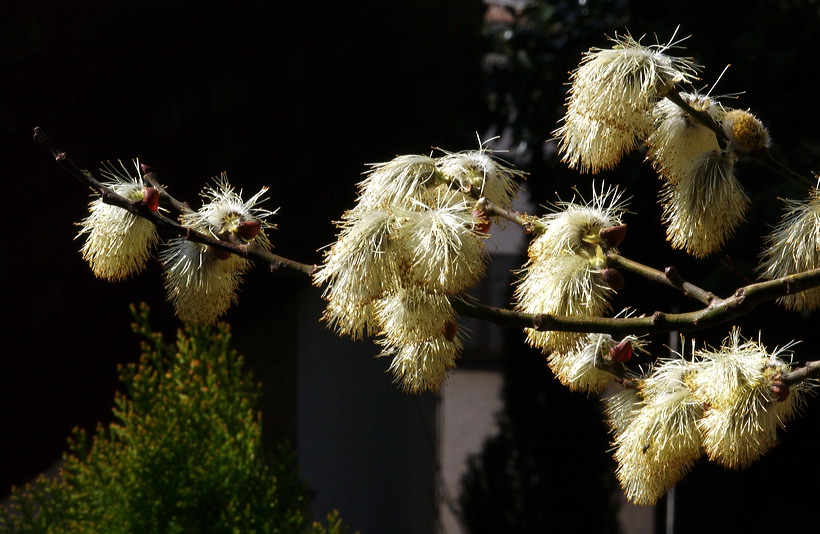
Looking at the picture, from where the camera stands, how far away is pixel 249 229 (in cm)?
63

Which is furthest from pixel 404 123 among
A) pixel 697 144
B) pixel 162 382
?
pixel 697 144

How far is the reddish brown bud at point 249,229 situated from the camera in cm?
63

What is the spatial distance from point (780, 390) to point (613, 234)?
15 centimetres

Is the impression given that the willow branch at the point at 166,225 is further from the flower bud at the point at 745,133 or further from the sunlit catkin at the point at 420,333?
the flower bud at the point at 745,133

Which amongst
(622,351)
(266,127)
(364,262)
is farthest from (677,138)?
(266,127)

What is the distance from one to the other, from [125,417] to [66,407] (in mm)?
208

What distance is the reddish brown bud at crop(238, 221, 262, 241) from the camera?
63 centimetres

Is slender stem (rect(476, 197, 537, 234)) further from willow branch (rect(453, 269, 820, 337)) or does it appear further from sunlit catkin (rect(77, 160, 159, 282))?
sunlit catkin (rect(77, 160, 159, 282))

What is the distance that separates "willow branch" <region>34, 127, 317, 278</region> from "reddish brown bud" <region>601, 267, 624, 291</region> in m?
0.20

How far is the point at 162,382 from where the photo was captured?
4.75ft

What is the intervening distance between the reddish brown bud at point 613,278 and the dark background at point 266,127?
67 cm

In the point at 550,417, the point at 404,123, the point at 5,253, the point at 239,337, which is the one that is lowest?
the point at 5,253

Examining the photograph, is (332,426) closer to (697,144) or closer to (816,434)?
(816,434)

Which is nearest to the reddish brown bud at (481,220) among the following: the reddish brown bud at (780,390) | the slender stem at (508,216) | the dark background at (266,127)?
the slender stem at (508,216)
